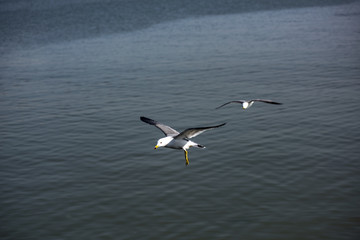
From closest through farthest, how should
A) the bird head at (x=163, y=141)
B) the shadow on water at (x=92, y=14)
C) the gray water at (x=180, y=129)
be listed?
1. the gray water at (x=180, y=129)
2. the bird head at (x=163, y=141)
3. the shadow on water at (x=92, y=14)

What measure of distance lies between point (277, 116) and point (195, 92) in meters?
7.19

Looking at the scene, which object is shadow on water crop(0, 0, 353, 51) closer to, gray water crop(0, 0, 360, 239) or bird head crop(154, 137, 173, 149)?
gray water crop(0, 0, 360, 239)

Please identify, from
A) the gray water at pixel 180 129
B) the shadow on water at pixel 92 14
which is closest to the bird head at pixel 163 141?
the gray water at pixel 180 129

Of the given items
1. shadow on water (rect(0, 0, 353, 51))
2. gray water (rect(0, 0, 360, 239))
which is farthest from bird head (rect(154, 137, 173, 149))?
shadow on water (rect(0, 0, 353, 51))

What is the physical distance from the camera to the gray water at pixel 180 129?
16016mm

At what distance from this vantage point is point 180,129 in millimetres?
24047

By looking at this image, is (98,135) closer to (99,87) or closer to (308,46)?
(99,87)

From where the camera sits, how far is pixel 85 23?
2496 inches

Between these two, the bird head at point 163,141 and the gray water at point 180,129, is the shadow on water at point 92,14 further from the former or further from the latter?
the bird head at point 163,141

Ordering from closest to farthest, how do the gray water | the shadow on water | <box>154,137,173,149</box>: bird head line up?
the gray water
<box>154,137,173,149</box>: bird head
the shadow on water

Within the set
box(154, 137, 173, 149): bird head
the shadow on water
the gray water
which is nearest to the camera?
the gray water

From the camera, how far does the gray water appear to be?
1602 centimetres

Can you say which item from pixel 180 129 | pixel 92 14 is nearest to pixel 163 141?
pixel 180 129

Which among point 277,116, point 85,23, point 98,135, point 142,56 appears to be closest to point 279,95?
point 277,116
